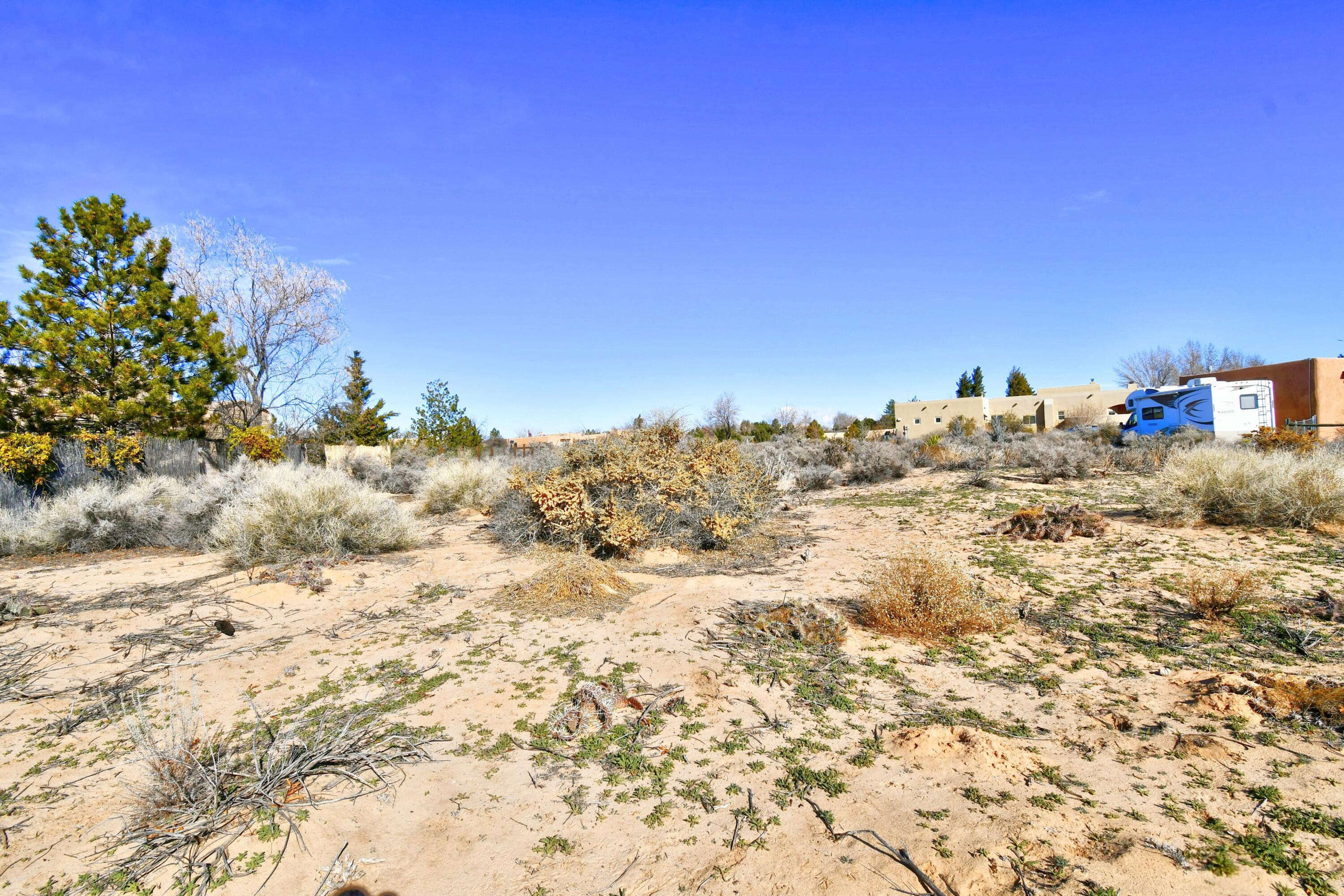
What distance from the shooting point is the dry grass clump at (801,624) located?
191 inches

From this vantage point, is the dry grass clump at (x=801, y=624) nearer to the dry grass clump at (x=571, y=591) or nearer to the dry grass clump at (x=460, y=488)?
the dry grass clump at (x=571, y=591)

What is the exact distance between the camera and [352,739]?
3.37 m

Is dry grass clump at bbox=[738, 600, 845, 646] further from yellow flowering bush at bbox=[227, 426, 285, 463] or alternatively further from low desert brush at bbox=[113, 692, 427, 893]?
yellow flowering bush at bbox=[227, 426, 285, 463]

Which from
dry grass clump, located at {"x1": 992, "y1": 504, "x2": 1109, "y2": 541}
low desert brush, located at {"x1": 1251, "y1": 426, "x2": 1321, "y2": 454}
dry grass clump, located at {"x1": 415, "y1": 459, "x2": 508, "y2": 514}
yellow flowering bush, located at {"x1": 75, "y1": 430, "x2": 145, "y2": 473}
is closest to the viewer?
dry grass clump, located at {"x1": 992, "y1": 504, "x2": 1109, "y2": 541}

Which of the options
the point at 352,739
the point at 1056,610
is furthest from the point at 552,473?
the point at 1056,610

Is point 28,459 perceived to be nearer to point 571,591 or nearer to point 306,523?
point 306,523

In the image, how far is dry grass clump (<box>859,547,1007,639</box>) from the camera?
16.2ft

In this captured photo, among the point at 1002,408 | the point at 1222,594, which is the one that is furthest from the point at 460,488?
the point at 1002,408

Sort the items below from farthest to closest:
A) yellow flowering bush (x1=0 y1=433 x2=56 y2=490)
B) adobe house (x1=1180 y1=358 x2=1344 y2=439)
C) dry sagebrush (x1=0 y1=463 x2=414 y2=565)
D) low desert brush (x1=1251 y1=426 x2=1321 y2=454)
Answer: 1. adobe house (x1=1180 y1=358 x2=1344 y2=439)
2. yellow flowering bush (x1=0 y1=433 x2=56 y2=490)
3. low desert brush (x1=1251 y1=426 x2=1321 y2=454)
4. dry sagebrush (x1=0 y1=463 x2=414 y2=565)

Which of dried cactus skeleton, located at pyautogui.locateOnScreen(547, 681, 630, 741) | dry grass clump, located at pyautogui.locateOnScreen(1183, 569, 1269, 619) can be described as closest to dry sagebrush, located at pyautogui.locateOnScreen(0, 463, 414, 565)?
dried cactus skeleton, located at pyautogui.locateOnScreen(547, 681, 630, 741)

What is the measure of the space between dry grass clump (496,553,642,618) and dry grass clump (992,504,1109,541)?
16.9 feet

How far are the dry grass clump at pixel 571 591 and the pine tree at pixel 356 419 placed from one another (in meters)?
23.1

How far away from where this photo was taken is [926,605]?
503 cm

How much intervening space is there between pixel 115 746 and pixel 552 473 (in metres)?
5.55
